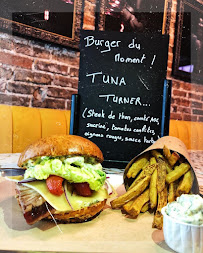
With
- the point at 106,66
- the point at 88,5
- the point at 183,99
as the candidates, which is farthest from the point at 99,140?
the point at 183,99

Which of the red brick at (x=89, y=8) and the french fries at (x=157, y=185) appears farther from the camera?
the red brick at (x=89, y=8)

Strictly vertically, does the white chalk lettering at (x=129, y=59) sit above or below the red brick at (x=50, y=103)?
above

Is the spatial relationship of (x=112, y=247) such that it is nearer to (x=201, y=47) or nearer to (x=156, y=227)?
(x=156, y=227)

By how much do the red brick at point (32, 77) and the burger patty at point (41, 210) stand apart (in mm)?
2656

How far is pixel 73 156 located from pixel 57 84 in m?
2.84

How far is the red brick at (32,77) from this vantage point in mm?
3625

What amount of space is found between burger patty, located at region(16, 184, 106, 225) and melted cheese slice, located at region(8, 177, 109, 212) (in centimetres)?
2

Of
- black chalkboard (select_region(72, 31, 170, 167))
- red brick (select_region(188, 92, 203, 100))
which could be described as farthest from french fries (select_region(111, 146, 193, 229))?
red brick (select_region(188, 92, 203, 100))

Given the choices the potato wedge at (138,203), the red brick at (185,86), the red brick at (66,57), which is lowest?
the potato wedge at (138,203)

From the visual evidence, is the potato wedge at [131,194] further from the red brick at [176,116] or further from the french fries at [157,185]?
the red brick at [176,116]

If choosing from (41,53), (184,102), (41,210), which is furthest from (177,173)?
(184,102)

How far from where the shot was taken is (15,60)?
358 centimetres

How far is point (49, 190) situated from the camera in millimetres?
1164

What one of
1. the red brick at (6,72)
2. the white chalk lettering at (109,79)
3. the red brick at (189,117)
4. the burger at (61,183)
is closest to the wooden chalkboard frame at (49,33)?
the red brick at (6,72)
